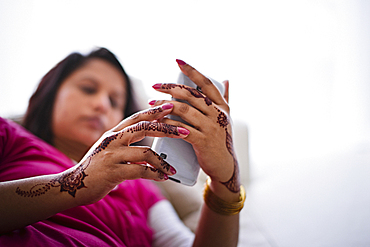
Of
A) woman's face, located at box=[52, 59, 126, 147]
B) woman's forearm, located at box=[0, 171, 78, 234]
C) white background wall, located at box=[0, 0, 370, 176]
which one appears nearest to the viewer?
woman's forearm, located at box=[0, 171, 78, 234]

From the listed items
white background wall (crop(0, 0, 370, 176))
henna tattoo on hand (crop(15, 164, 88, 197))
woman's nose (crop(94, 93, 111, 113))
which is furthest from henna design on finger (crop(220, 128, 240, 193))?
woman's nose (crop(94, 93, 111, 113))

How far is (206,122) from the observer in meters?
0.50

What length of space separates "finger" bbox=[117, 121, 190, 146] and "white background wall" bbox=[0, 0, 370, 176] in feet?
2.17

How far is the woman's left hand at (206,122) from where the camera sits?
0.49 meters

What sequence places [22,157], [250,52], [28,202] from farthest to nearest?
[250,52] → [22,157] → [28,202]

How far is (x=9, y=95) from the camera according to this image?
1.01 metres

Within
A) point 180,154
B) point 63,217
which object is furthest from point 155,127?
point 63,217

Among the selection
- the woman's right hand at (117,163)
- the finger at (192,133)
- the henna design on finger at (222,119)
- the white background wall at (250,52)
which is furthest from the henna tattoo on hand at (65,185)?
the white background wall at (250,52)

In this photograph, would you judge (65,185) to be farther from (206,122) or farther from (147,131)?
(206,122)

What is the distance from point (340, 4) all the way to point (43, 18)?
4.82ft

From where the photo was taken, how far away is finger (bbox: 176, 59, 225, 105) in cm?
54

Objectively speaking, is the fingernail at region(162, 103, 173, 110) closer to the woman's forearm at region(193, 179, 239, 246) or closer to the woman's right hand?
the woman's right hand

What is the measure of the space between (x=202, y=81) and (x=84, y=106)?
0.60m

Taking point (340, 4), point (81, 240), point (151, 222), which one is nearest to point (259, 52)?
point (340, 4)
